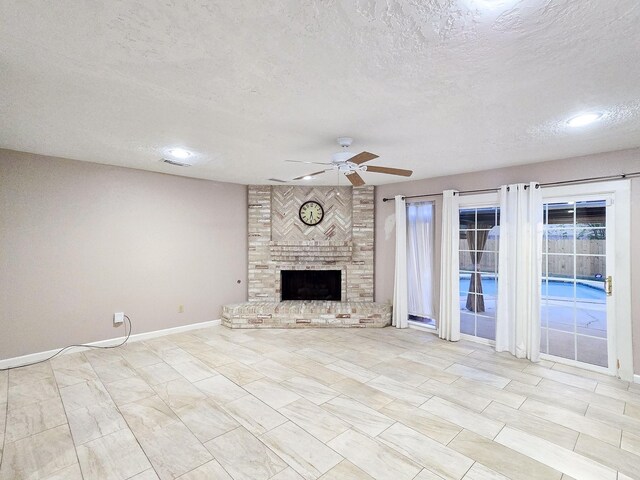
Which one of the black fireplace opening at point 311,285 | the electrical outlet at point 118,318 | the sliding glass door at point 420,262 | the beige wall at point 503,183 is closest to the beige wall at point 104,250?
the electrical outlet at point 118,318

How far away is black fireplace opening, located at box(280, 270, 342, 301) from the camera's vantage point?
5797 millimetres

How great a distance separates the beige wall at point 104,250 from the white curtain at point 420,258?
9.95 ft

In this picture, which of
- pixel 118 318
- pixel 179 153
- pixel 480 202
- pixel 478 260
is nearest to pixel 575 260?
pixel 478 260

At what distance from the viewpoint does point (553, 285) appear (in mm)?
3883

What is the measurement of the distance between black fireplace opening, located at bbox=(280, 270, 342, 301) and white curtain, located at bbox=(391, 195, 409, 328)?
1.14 meters

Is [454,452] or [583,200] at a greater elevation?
[583,200]

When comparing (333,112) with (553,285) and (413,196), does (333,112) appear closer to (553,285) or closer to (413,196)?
(413,196)

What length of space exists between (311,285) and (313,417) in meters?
3.39

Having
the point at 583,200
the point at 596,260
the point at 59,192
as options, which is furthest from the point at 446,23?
the point at 59,192

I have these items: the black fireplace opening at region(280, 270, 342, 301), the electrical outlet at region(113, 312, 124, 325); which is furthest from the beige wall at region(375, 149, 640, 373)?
the electrical outlet at region(113, 312, 124, 325)

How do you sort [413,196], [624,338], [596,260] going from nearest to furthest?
[624,338]
[596,260]
[413,196]

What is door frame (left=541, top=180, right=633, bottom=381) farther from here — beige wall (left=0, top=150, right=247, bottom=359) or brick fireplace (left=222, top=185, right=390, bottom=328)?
beige wall (left=0, top=150, right=247, bottom=359)

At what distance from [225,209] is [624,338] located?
219 inches

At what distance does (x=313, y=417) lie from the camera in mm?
2525
